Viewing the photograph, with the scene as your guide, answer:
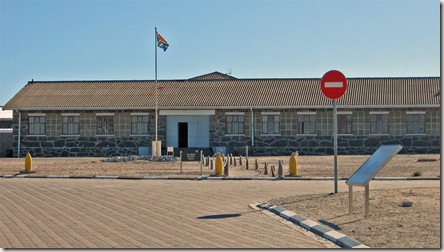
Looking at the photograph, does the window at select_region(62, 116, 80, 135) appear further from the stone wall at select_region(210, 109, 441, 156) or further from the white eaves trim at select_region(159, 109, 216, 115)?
the stone wall at select_region(210, 109, 441, 156)

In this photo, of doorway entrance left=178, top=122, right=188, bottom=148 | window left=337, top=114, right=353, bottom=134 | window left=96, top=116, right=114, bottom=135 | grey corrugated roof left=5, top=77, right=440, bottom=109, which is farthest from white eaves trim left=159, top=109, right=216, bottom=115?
window left=337, top=114, right=353, bottom=134

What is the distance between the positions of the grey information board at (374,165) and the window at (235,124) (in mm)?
33234

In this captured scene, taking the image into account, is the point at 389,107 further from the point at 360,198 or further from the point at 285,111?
the point at 360,198

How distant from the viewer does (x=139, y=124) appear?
1827 inches

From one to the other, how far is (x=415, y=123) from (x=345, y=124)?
14.4 ft

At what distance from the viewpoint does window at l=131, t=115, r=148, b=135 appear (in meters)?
46.3

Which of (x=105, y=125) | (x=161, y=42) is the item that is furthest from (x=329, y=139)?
(x=105, y=125)

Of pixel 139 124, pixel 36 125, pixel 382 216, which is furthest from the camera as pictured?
pixel 36 125

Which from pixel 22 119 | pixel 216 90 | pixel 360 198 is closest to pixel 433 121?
pixel 216 90

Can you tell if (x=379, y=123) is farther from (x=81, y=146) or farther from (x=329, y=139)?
(x=81, y=146)

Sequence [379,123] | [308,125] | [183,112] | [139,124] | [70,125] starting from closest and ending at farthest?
[379,123] < [308,125] < [139,124] < [70,125] < [183,112]

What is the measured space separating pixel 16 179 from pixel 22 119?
2343 cm

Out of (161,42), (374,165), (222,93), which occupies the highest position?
(161,42)

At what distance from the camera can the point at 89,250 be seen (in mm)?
9328
